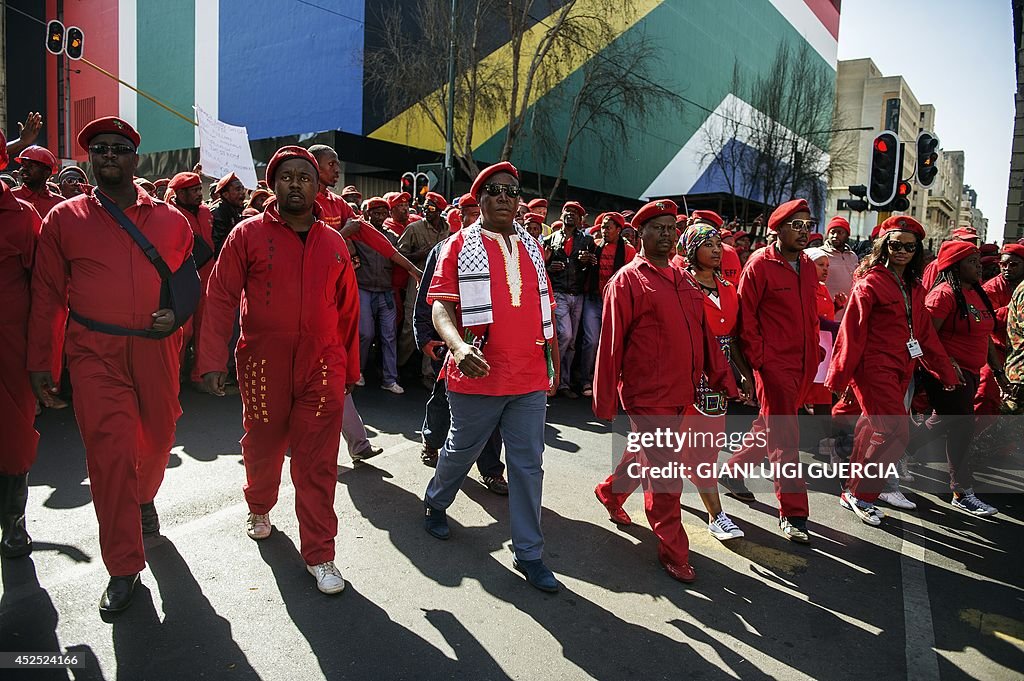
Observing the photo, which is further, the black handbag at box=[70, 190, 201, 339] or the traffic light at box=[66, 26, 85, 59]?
the traffic light at box=[66, 26, 85, 59]

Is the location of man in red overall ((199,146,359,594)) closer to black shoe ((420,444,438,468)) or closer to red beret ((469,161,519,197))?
red beret ((469,161,519,197))

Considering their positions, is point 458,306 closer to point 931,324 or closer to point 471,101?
point 931,324

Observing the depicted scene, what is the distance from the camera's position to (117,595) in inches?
133

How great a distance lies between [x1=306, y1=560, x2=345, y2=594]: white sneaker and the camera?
3646mm

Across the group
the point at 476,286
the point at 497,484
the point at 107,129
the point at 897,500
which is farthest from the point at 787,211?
the point at 107,129

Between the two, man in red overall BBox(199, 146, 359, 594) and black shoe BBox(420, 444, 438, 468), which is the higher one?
man in red overall BBox(199, 146, 359, 594)

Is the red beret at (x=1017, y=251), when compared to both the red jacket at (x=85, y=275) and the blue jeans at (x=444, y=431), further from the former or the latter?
the red jacket at (x=85, y=275)

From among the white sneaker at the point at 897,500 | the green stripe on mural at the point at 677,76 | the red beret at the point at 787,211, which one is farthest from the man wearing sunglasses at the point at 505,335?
the green stripe on mural at the point at 677,76

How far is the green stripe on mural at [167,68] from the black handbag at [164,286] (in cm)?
2432

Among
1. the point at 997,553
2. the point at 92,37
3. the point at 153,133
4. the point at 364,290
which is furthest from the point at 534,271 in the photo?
the point at 92,37

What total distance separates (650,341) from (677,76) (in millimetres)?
32942

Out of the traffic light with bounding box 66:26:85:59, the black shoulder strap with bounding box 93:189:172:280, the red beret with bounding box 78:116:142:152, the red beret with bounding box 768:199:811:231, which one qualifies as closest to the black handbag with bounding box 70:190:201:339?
the black shoulder strap with bounding box 93:189:172:280

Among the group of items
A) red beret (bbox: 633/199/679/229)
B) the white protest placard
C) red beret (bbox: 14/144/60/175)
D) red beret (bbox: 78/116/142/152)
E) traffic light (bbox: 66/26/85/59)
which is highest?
traffic light (bbox: 66/26/85/59)

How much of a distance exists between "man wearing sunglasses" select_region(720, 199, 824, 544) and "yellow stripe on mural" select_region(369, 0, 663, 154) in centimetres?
1734
